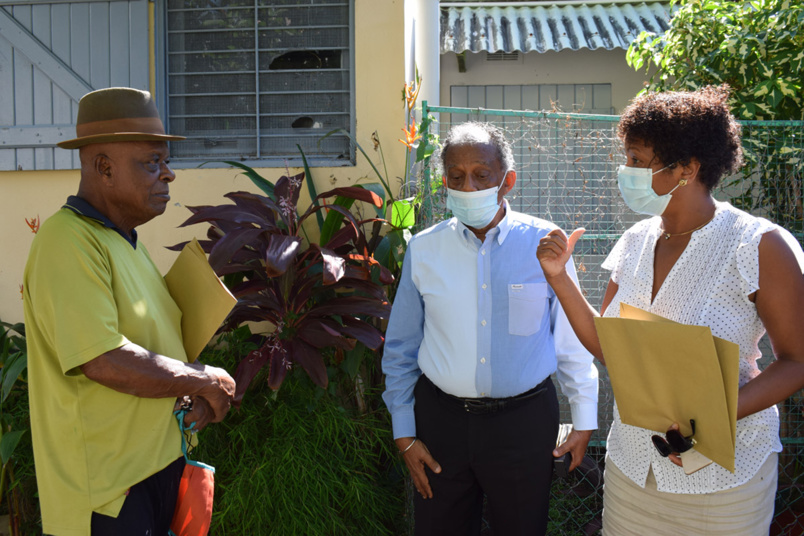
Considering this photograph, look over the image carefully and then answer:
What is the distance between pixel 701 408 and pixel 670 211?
59cm

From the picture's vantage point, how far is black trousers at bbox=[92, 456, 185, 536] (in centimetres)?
190

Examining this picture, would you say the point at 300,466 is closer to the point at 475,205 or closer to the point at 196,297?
the point at 196,297

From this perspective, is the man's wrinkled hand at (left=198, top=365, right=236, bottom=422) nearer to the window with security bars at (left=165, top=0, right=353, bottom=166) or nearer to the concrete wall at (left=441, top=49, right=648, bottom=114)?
the window with security bars at (left=165, top=0, right=353, bottom=166)

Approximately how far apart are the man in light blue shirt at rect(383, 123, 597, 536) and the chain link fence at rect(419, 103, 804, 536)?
0.86 meters

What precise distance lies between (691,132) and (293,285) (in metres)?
1.88

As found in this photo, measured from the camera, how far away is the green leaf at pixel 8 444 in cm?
318

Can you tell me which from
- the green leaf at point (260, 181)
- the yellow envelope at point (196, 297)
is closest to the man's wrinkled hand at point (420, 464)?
the yellow envelope at point (196, 297)

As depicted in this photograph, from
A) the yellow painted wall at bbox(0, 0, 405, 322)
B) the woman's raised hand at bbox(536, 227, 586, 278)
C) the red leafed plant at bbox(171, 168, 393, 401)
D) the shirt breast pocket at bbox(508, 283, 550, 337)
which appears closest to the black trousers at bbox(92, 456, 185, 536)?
the red leafed plant at bbox(171, 168, 393, 401)

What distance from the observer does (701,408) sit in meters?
1.77

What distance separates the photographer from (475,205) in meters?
2.42

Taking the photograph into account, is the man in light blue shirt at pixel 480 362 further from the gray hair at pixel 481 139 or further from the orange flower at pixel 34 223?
the orange flower at pixel 34 223

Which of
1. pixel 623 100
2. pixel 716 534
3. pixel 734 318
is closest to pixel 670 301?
pixel 734 318

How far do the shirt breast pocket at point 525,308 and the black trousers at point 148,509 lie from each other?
1156 millimetres

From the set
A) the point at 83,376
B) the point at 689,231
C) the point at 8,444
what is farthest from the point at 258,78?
the point at 689,231
